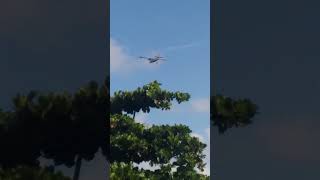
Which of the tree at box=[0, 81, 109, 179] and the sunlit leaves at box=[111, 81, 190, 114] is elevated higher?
the sunlit leaves at box=[111, 81, 190, 114]

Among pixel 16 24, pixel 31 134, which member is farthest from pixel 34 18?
pixel 31 134
